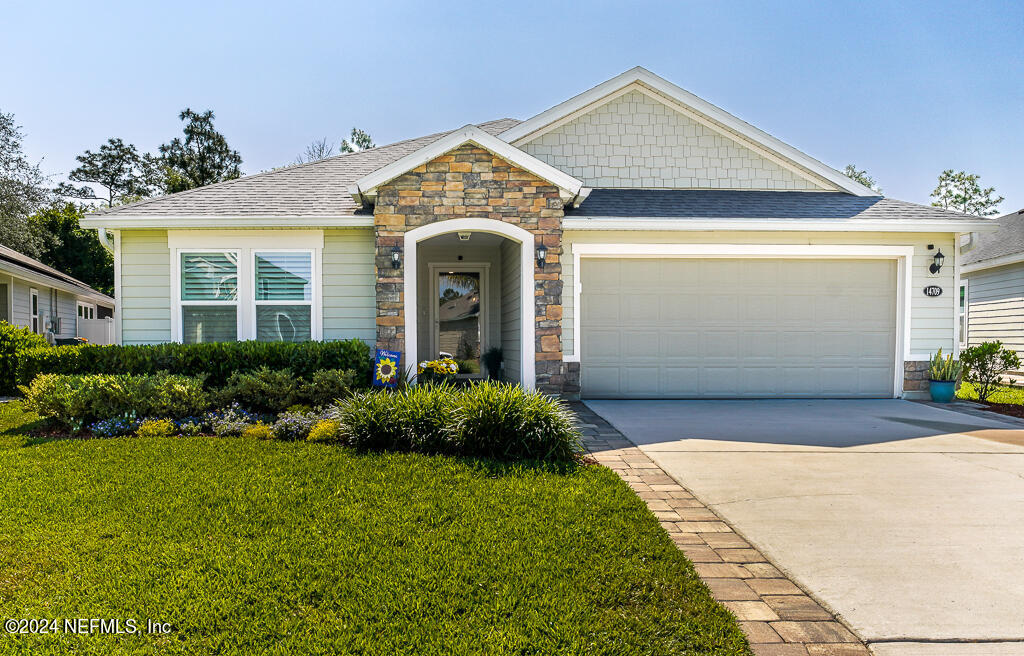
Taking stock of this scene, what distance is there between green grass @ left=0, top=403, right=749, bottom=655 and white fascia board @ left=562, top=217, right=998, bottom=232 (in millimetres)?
4983

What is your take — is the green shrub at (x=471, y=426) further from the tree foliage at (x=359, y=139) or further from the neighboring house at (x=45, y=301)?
the tree foliage at (x=359, y=139)

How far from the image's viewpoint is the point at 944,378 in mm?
9289

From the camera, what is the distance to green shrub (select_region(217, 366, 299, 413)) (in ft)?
23.9

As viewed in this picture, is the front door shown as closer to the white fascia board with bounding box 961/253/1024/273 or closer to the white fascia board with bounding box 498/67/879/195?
the white fascia board with bounding box 498/67/879/195

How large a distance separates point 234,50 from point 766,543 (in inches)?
527

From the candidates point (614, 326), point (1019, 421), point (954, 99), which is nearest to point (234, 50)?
point (614, 326)

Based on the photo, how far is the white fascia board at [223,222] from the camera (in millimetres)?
8508

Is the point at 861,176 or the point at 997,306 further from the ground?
the point at 861,176

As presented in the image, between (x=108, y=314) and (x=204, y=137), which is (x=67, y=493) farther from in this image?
(x=204, y=137)

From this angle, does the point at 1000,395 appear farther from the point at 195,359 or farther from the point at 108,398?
the point at 108,398

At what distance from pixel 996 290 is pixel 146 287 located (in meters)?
18.0

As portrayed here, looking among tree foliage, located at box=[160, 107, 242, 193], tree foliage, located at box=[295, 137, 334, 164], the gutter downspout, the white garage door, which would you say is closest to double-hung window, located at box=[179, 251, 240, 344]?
the gutter downspout

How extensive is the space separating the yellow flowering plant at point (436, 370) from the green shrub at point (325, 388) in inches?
43.3

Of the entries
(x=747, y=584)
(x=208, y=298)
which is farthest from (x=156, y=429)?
(x=747, y=584)
